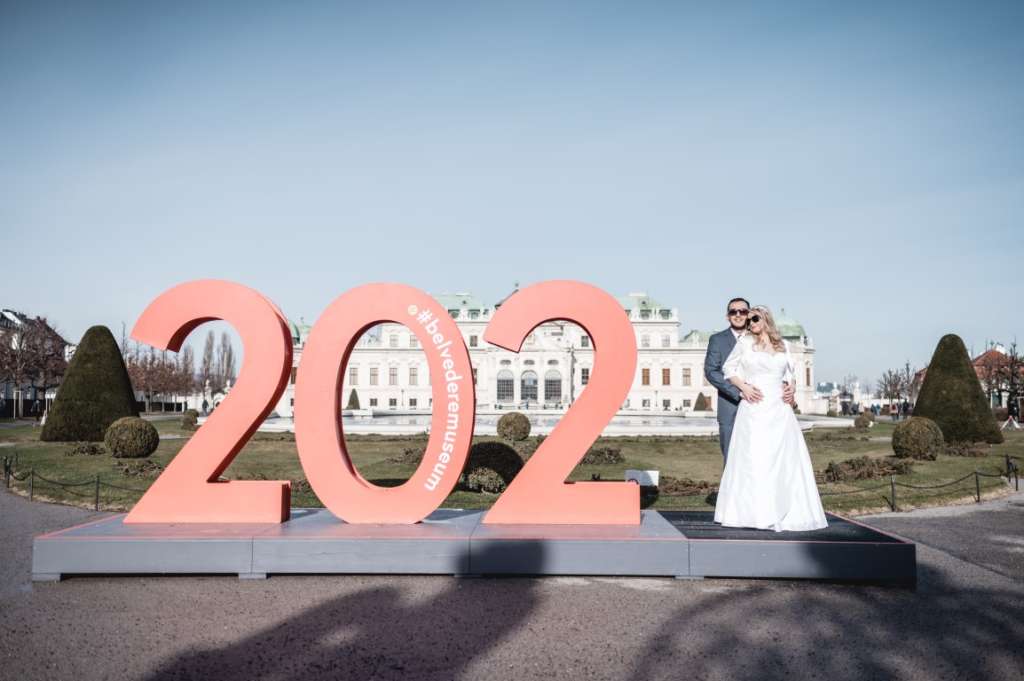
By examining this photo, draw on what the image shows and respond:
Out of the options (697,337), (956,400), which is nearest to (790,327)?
(697,337)

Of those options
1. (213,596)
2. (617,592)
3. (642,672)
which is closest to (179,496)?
(213,596)

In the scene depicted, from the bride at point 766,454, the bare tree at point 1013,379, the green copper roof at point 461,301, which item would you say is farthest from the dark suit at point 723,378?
the green copper roof at point 461,301

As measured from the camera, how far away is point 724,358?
7559mm

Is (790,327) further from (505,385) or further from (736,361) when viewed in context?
(736,361)

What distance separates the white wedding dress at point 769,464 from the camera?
20.2 feet

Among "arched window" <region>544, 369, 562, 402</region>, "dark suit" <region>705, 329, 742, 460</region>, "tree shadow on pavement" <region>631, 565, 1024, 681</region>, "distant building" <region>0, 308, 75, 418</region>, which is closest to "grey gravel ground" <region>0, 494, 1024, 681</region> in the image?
"tree shadow on pavement" <region>631, 565, 1024, 681</region>

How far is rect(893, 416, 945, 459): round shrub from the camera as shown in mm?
16031

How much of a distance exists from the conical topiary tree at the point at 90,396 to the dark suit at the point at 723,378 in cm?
1850

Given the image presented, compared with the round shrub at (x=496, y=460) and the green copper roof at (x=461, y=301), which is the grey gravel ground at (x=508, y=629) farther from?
the green copper roof at (x=461, y=301)

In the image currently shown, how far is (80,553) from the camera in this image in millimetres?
5844

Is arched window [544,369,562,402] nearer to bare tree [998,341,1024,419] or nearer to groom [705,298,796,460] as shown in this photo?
bare tree [998,341,1024,419]

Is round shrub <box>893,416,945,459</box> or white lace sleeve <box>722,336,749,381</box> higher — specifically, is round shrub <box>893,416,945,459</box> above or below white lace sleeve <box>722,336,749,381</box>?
below

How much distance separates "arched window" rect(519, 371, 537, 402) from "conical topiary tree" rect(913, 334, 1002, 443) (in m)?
39.8

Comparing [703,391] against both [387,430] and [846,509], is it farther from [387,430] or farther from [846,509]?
[846,509]
